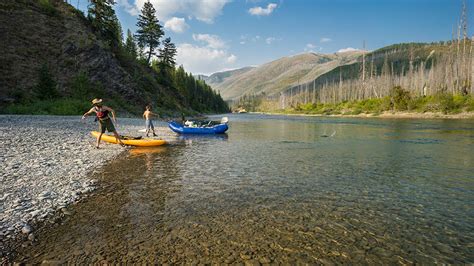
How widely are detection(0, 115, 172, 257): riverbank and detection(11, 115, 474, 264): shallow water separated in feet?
1.70

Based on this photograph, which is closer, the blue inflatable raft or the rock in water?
the rock in water

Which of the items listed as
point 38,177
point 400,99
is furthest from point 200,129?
point 400,99

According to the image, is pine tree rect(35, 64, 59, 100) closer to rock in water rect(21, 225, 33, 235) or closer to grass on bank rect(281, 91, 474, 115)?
rock in water rect(21, 225, 33, 235)

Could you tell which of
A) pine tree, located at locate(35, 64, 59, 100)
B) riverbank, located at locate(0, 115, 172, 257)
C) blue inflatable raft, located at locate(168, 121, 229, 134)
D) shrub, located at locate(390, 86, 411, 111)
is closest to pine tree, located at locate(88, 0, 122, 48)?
pine tree, located at locate(35, 64, 59, 100)

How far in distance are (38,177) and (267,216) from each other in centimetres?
801

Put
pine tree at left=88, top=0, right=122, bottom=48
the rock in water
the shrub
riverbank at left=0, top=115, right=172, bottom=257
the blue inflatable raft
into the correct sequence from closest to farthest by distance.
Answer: the rock in water
riverbank at left=0, top=115, right=172, bottom=257
the blue inflatable raft
pine tree at left=88, top=0, right=122, bottom=48
the shrub

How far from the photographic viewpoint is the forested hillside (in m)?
A: 37.0

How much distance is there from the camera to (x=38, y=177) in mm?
9586

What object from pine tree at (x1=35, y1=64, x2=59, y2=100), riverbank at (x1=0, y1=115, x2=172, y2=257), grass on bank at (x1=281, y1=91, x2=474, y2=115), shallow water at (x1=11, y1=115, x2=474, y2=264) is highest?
pine tree at (x1=35, y1=64, x2=59, y2=100)

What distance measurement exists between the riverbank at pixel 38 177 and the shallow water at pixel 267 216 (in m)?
0.52

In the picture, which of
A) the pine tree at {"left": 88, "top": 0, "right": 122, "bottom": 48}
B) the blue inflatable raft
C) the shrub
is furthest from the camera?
the shrub

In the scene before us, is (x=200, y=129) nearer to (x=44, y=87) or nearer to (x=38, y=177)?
(x=38, y=177)

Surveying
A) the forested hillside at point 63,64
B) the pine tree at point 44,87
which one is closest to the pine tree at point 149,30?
the forested hillside at point 63,64

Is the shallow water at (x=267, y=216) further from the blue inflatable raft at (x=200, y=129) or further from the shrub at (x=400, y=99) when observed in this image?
the shrub at (x=400, y=99)
